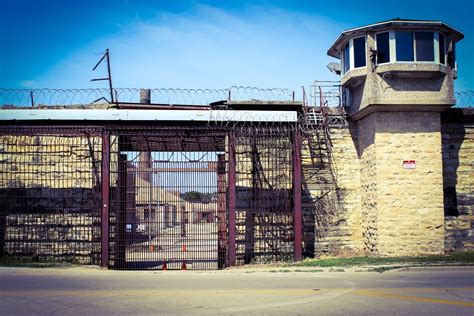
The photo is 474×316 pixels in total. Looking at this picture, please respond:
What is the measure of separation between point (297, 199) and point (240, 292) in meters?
5.66

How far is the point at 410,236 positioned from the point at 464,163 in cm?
343

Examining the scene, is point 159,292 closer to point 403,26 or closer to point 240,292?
point 240,292

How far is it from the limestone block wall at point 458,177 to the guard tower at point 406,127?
3.75ft

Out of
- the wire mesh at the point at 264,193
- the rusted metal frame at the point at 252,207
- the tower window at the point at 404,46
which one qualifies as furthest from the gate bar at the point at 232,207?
the tower window at the point at 404,46

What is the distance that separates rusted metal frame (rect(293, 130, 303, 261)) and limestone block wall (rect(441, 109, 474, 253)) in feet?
16.0

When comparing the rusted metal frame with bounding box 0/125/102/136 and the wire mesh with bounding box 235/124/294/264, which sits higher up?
the rusted metal frame with bounding box 0/125/102/136

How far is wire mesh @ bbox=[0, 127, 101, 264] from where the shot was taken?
50.4ft

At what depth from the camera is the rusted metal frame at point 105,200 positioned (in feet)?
47.5

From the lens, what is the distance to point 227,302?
855cm

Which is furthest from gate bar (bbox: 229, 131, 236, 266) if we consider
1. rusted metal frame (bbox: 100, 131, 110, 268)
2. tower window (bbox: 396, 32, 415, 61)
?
tower window (bbox: 396, 32, 415, 61)

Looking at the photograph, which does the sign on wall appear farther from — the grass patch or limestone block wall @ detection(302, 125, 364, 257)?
the grass patch

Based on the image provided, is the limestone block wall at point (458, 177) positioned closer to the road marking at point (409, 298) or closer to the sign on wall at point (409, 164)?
Answer: the sign on wall at point (409, 164)

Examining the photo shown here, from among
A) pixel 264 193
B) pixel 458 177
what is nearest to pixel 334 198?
pixel 264 193

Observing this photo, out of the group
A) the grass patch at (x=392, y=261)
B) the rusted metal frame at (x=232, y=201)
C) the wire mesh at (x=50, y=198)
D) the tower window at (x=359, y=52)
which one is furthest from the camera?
the wire mesh at (x=50, y=198)
